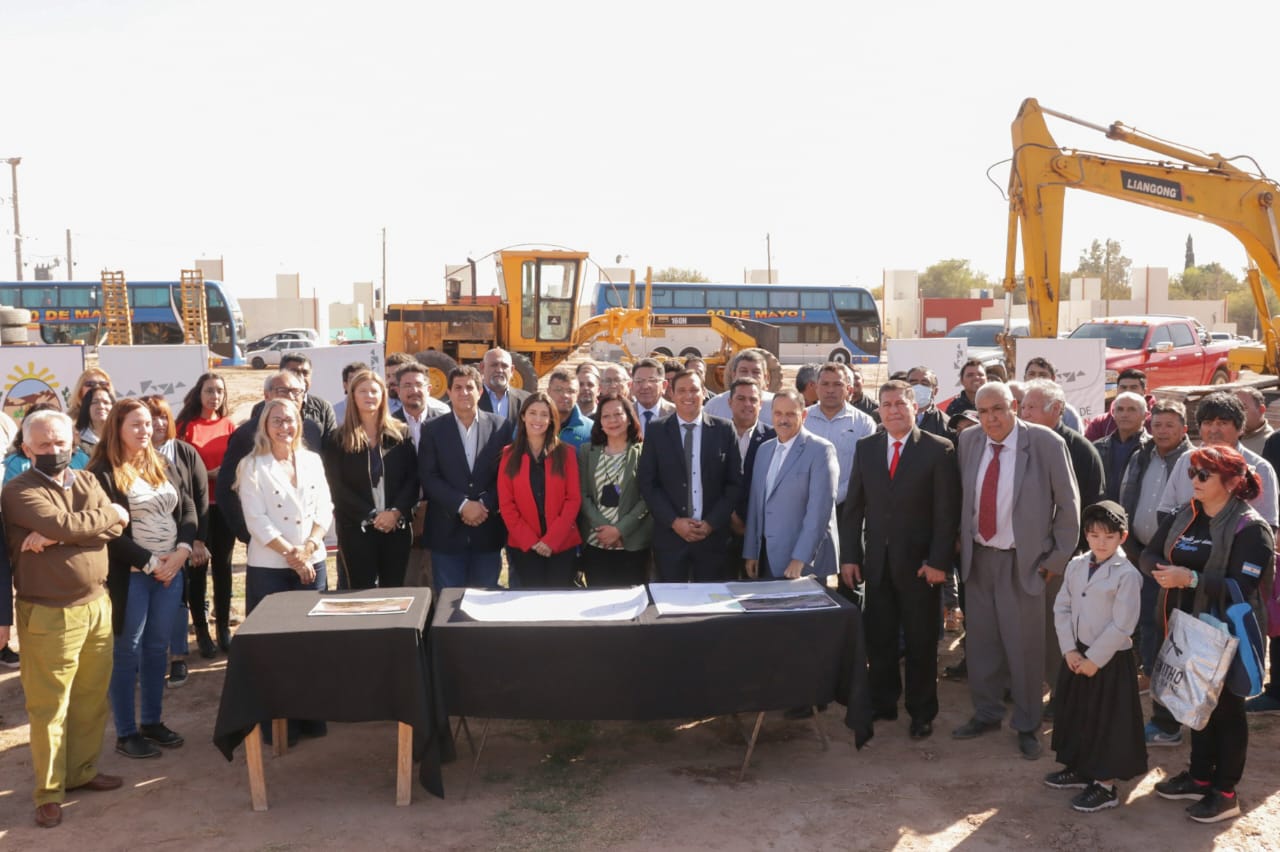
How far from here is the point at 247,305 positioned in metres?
55.6

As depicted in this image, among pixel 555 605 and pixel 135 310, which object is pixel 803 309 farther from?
pixel 555 605

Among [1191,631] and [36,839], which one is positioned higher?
[1191,631]

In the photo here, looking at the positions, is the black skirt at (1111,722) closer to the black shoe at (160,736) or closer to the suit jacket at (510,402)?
the suit jacket at (510,402)

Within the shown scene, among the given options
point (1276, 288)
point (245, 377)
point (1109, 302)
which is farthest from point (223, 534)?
point (1109, 302)

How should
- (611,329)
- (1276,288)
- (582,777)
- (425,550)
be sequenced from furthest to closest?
(611,329)
(1276,288)
(425,550)
(582,777)

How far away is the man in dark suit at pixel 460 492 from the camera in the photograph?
5457mm

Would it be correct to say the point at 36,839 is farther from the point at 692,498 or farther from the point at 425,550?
the point at 692,498

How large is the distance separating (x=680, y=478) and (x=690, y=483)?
66 mm

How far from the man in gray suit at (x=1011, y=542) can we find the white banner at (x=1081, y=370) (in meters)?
6.05

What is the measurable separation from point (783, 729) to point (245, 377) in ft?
87.9

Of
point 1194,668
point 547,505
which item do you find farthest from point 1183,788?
point 547,505

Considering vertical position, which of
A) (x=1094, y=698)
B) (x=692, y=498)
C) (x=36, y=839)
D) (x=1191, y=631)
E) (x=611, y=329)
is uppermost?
(x=611, y=329)

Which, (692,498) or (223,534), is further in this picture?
(223,534)

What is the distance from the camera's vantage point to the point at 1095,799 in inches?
164
